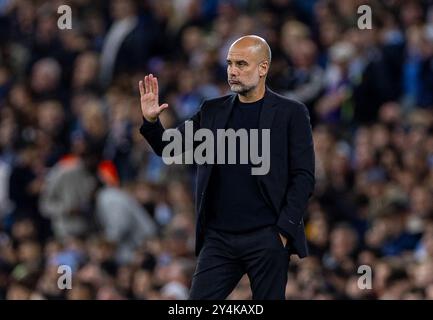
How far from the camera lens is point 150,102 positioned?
776cm

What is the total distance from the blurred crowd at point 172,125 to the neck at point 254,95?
3.28m

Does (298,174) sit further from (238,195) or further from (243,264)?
(243,264)

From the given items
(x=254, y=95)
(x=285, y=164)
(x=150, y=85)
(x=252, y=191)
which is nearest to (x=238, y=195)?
(x=252, y=191)

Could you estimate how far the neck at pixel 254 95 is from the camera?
779 cm

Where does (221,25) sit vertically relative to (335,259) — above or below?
above

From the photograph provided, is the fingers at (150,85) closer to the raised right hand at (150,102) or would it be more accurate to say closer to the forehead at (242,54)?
the raised right hand at (150,102)

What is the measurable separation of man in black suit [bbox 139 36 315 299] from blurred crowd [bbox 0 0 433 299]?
3142 millimetres

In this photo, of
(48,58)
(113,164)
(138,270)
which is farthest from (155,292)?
(48,58)

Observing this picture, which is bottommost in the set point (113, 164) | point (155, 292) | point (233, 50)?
point (155, 292)

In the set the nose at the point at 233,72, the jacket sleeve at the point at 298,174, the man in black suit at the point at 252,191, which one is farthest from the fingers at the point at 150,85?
the jacket sleeve at the point at 298,174

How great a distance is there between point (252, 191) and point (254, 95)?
21.1 inches

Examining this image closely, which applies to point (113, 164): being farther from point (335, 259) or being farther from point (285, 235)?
point (285, 235)

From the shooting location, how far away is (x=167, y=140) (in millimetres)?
7781
